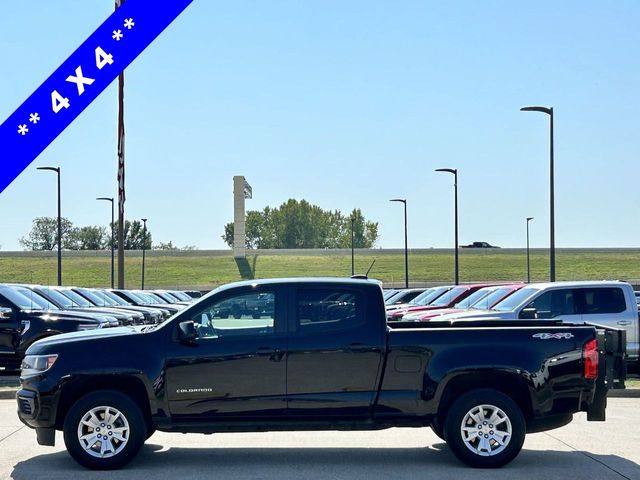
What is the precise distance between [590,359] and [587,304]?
774cm

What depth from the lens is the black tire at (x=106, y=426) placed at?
347 inches

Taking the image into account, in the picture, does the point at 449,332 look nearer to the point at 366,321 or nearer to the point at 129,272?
the point at 366,321

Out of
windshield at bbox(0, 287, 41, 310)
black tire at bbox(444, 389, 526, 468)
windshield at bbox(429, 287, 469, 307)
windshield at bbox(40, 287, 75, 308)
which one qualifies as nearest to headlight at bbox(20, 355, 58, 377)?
black tire at bbox(444, 389, 526, 468)

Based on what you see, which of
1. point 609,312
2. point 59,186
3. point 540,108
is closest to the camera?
point 609,312

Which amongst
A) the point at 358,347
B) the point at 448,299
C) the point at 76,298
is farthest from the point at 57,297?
the point at 358,347

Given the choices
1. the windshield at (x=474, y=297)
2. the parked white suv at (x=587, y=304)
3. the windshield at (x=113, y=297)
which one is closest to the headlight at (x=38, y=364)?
the parked white suv at (x=587, y=304)

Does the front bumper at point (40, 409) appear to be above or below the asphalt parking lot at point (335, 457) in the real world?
above

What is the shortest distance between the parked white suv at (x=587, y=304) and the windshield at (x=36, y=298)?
298 inches

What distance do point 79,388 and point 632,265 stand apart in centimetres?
9297

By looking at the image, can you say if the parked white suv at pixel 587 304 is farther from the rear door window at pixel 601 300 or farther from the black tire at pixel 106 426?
the black tire at pixel 106 426

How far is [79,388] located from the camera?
9.01 metres

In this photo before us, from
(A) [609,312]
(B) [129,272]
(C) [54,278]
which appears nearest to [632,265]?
(B) [129,272]

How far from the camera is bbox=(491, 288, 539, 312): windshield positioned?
16.5 metres

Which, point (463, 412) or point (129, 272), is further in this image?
point (129, 272)
